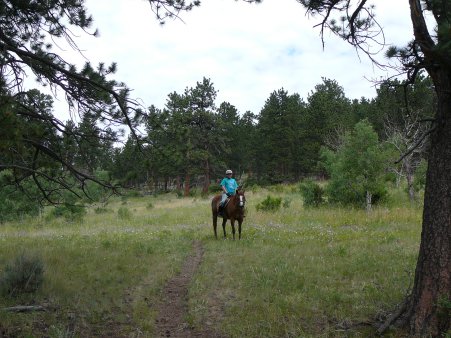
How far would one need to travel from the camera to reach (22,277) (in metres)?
7.14

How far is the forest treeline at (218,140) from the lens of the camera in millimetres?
7676

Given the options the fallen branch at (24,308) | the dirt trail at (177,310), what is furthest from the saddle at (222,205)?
the fallen branch at (24,308)

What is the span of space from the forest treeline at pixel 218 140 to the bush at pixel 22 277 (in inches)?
50.0

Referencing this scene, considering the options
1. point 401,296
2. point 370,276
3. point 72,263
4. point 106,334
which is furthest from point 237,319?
point 72,263

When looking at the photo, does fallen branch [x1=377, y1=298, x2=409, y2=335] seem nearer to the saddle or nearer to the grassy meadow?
the grassy meadow

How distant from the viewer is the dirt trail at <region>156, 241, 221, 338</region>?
585 centimetres

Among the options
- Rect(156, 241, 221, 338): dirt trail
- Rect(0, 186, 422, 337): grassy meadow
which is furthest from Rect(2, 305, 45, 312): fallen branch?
Rect(156, 241, 221, 338): dirt trail

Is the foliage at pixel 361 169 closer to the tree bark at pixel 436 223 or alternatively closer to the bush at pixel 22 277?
the tree bark at pixel 436 223

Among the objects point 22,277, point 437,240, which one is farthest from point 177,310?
point 437,240

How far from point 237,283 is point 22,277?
381 centimetres

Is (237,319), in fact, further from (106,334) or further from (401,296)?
(401,296)

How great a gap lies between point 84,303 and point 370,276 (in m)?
5.13

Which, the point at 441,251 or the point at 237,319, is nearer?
the point at 441,251

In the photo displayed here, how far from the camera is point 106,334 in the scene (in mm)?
5820
